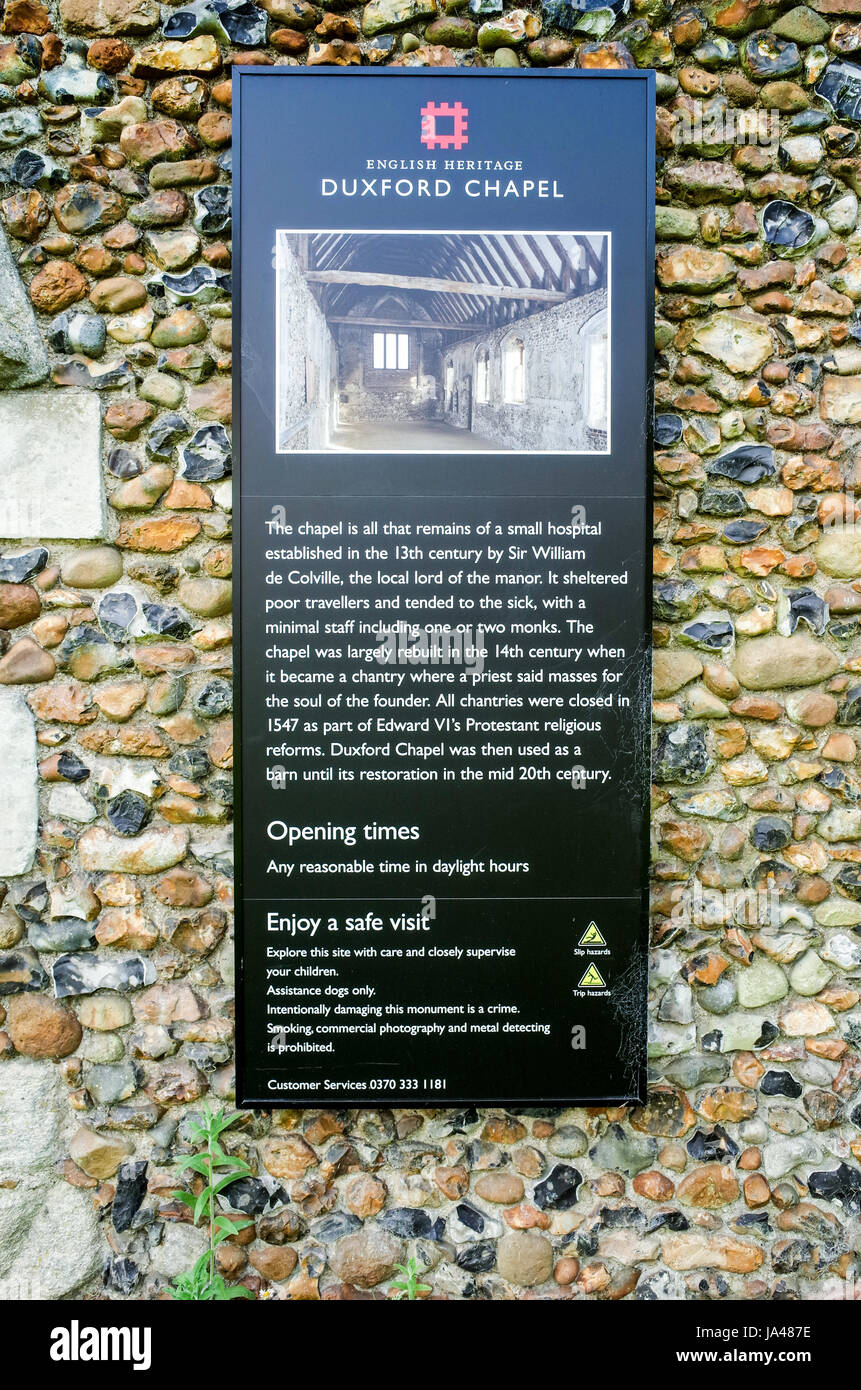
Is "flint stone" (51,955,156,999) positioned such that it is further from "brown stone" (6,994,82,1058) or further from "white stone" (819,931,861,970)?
"white stone" (819,931,861,970)

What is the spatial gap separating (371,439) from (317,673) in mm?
616

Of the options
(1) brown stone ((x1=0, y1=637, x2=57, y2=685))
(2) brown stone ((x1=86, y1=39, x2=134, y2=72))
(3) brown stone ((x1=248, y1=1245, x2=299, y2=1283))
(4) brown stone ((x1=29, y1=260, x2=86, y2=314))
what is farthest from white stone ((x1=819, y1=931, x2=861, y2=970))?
(2) brown stone ((x1=86, y1=39, x2=134, y2=72))

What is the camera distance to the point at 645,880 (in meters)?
2.35

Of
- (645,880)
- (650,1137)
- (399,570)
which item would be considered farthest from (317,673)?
(650,1137)

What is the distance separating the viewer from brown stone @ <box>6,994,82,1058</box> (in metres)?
2.40

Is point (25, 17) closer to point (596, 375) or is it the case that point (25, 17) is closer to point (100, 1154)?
point (596, 375)

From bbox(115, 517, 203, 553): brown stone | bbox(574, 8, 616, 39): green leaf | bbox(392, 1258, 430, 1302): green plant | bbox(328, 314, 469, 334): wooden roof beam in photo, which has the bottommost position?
bbox(392, 1258, 430, 1302): green plant

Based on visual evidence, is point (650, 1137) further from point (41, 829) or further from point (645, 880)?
point (41, 829)

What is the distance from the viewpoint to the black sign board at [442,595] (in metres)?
Result: 2.29

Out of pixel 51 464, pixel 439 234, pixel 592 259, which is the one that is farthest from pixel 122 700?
pixel 592 259

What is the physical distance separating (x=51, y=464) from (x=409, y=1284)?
2.36 metres

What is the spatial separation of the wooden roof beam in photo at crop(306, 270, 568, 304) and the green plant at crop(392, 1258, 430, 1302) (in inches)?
98.6

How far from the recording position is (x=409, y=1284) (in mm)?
2328

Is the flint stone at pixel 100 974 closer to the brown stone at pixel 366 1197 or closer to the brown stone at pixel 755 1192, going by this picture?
the brown stone at pixel 366 1197
